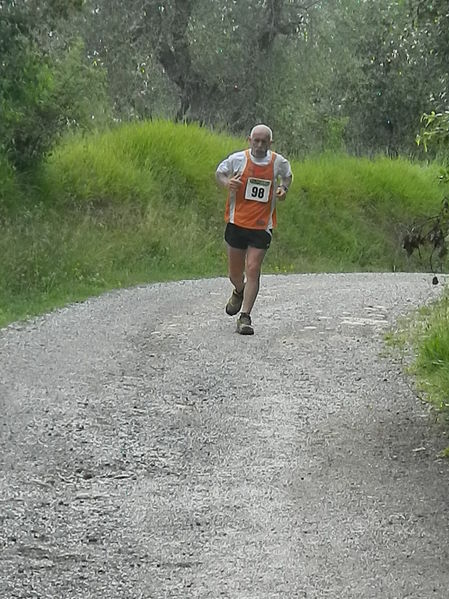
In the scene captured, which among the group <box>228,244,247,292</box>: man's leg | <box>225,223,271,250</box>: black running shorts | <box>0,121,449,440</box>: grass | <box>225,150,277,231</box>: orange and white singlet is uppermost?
<box>225,150,277,231</box>: orange and white singlet

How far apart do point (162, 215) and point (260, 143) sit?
38.2 ft

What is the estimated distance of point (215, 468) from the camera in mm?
6062

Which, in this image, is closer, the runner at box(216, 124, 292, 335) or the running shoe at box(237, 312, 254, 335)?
the runner at box(216, 124, 292, 335)

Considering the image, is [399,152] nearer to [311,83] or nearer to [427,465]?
[311,83]

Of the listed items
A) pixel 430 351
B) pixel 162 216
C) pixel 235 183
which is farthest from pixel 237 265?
pixel 162 216

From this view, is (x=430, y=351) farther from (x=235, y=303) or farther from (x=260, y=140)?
(x=235, y=303)

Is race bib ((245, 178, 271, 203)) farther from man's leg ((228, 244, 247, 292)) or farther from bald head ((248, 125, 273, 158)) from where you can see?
man's leg ((228, 244, 247, 292))

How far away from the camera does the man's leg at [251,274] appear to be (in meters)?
10.5

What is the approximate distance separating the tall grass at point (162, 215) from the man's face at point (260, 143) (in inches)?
122

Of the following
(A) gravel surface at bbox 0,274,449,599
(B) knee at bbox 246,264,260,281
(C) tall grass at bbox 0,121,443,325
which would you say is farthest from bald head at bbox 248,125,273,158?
(C) tall grass at bbox 0,121,443,325

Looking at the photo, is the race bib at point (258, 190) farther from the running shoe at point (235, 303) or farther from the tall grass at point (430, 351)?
the tall grass at point (430, 351)

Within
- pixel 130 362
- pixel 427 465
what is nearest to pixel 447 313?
pixel 130 362

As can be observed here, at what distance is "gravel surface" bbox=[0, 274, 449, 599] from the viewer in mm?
4559

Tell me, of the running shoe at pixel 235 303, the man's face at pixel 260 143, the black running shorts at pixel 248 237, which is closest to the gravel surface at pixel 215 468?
the running shoe at pixel 235 303
